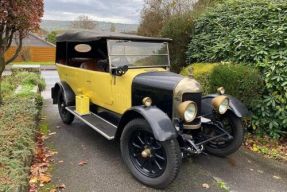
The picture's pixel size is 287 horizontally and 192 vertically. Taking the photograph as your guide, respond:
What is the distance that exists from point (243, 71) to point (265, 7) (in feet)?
5.27

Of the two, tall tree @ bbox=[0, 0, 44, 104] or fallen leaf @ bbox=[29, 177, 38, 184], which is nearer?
fallen leaf @ bbox=[29, 177, 38, 184]

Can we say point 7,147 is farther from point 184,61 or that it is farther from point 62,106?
point 184,61

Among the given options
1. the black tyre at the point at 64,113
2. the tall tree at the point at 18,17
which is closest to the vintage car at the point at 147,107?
the black tyre at the point at 64,113

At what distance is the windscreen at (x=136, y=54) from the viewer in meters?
4.69

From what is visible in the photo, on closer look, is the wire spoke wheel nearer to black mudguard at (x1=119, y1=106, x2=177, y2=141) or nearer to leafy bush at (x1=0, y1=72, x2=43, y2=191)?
black mudguard at (x1=119, y1=106, x2=177, y2=141)

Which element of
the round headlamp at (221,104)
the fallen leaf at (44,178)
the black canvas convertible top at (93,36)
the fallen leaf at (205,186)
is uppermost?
the black canvas convertible top at (93,36)

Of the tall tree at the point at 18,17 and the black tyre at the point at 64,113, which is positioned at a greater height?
the tall tree at the point at 18,17

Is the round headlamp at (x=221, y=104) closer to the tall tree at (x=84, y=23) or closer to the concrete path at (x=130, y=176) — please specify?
the concrete path at (x=130, y=176)

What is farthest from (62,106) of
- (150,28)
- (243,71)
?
(150,28)

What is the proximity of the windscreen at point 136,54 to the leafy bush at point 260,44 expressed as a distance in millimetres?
1719

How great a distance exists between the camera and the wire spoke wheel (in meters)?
3.66

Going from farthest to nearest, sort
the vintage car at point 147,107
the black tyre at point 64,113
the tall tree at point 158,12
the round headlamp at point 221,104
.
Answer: the tall tree at point 158,12, the black tyre at point 64,113, the round headlamp at point 221,104, the vintage car at point 147,107

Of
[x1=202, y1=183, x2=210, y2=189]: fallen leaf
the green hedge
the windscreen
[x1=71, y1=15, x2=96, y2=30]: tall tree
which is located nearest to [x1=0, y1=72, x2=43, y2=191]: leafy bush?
the windscreen

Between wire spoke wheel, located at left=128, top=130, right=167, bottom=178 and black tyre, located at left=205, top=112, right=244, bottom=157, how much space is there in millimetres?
1245
